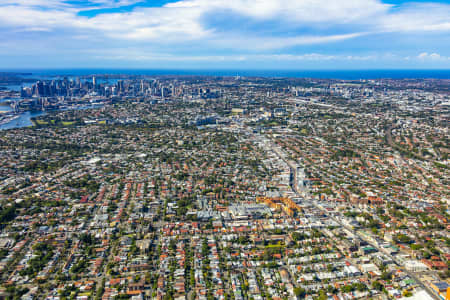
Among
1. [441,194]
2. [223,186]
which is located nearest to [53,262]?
[223,186]

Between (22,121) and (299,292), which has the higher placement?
(22,121)

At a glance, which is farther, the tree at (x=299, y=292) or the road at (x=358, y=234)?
the road at (x=358, y=234)

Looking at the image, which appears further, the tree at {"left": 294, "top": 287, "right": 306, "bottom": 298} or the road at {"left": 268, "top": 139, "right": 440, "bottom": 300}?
the road at {"left": 268, "top": 139, "right": 440, "bottom": 300}

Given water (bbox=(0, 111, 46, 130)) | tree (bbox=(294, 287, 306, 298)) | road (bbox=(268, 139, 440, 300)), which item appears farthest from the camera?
water (bbox=(0, 111, 46, 130))

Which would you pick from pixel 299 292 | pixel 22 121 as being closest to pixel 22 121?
pixel 22 121

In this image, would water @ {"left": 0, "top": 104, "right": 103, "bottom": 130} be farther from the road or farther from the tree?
the tree

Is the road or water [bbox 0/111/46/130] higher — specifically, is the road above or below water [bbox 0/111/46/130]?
below

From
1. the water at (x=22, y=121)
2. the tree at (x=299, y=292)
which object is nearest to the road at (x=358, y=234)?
the tree at (x=299, y=292)

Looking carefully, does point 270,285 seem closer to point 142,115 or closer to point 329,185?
point 329,185

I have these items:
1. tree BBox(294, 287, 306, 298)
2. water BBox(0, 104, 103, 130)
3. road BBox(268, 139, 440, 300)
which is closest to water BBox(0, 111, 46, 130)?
water BBox(0, 104, 103, 130)

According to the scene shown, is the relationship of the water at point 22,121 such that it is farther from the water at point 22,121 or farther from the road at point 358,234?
the road at point 358,234

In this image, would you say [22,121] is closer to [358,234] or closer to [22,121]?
[22,121]
